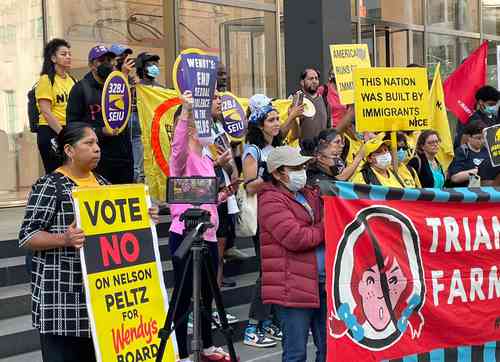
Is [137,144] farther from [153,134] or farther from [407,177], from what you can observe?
[407,177]

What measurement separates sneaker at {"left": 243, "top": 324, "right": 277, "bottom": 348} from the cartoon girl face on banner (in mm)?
2116

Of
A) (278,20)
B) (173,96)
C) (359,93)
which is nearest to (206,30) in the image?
A: (278,20)

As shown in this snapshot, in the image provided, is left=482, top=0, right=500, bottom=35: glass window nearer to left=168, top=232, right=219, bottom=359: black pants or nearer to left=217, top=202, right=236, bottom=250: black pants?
left=217, top=202, right=236, bottom=250: black pants

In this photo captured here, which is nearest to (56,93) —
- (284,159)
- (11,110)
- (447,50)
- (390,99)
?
(390,99)

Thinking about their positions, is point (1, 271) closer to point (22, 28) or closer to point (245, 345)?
point (245, 345)

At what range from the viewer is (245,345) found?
7055 mm

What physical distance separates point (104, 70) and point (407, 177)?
115 inches

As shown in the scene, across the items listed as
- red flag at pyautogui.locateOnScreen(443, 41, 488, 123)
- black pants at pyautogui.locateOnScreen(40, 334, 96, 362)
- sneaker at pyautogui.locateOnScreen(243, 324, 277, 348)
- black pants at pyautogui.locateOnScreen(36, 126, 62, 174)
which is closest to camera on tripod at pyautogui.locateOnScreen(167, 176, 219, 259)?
black pants at pyautogui.locateOnScreen(40, 334, 96, 362)

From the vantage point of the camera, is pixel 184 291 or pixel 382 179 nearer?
pixel 184 291

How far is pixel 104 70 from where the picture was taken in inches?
291

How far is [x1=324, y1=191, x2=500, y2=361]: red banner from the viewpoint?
16.1ft

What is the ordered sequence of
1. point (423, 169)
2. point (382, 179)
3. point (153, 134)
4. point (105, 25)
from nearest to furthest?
1. point (382, 179)
2. point (423, 169)
3. point (153, 134)
4. point (105, 25)

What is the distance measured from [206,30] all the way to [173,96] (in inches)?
→ 187

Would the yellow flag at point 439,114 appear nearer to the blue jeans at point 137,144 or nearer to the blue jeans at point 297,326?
the blue jeans at point 137,144
